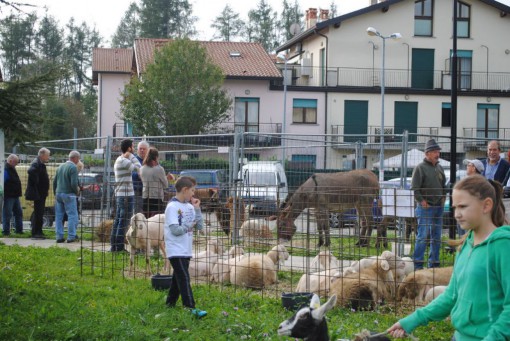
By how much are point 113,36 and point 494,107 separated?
4800 centimetres

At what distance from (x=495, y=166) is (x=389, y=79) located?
1323 inches

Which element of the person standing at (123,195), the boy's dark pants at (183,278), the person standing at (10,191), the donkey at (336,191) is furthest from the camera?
the person standing at (10,191)

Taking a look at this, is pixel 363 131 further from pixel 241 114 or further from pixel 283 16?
pixel 283 16

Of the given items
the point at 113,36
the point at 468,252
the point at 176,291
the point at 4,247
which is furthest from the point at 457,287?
the point at 113,36

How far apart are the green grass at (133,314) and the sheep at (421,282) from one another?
35 centimetres

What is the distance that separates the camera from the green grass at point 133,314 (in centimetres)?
689

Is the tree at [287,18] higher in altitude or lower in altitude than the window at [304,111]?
higher

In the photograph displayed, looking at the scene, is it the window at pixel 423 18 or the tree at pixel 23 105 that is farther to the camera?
the window at pixel 423 18

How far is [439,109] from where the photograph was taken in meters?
44.2

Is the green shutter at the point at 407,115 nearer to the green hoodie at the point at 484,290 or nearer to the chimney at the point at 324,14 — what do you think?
the chimney at the point at 324,14

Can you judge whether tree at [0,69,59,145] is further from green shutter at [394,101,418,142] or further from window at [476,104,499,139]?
window at [476,104,499,139]

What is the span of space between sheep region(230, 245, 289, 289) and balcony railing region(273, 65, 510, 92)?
3455 centimetres

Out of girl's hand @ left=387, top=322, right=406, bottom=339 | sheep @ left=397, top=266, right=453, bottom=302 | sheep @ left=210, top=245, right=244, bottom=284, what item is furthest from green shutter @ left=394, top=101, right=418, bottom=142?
girl's hand @ left=387, top=322, right=406, bottom=339

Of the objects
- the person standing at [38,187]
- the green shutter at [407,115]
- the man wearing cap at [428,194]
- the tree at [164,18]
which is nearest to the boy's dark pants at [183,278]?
the man wearing cap at [428,194]
